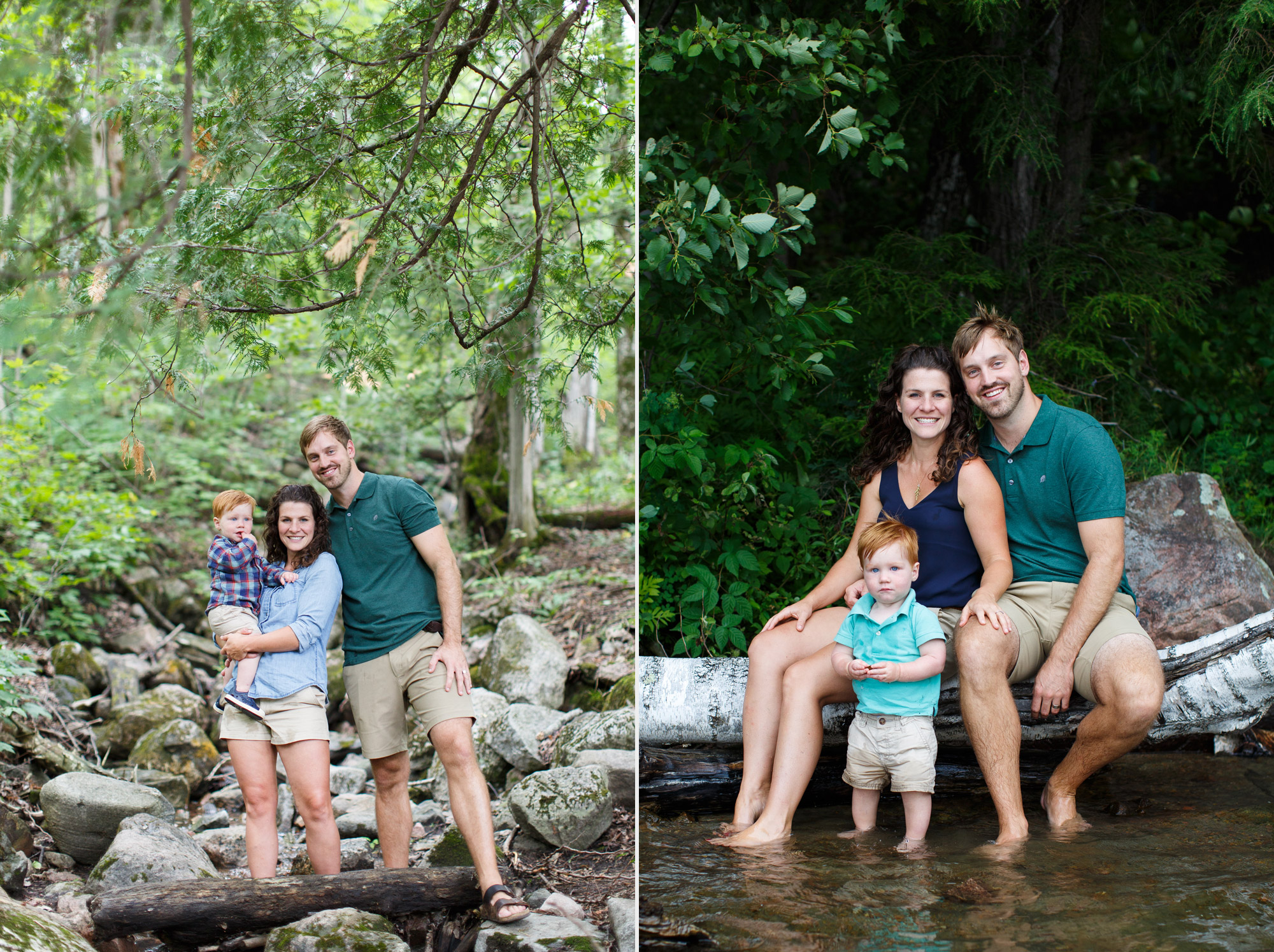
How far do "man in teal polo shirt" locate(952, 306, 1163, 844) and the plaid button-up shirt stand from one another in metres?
2.24

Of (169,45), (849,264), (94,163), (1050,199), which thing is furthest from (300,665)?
(1050,199)

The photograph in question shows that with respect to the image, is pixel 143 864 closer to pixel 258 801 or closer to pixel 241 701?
pixel 258 801

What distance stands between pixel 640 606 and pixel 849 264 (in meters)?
2.39

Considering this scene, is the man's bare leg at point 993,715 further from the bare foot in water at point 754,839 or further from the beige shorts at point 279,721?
the beige shorts at point 279,721

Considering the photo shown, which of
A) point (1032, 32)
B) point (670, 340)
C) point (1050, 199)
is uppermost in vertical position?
point (1032, 32)

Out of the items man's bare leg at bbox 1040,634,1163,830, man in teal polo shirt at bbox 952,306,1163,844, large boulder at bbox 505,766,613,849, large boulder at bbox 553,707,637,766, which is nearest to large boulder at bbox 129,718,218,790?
large boulder at bbox 553,707,637,766

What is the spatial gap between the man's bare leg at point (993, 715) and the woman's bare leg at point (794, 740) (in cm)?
38

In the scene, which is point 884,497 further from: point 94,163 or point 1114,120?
point 1114,120

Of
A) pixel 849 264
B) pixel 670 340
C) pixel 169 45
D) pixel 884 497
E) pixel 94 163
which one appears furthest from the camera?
pixel 849 264

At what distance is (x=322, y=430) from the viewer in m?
3.15

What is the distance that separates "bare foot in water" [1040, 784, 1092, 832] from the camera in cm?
310

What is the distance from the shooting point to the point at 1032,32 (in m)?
5.71

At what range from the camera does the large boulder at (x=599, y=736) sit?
447 cm

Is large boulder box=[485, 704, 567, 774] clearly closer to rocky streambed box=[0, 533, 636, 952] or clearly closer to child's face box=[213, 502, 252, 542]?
rocky streambed box=[0, 533, 636, 952]
